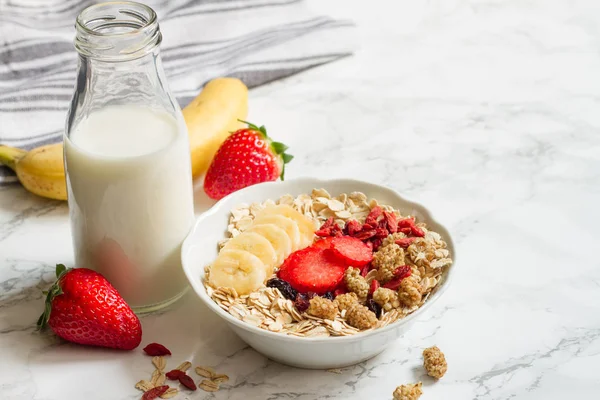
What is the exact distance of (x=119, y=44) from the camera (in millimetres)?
1166

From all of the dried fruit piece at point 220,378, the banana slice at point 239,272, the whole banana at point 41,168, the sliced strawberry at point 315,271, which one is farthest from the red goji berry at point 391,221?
the whole banana at point 41,168

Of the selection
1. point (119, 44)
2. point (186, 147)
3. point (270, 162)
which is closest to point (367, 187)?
point (270, 162)

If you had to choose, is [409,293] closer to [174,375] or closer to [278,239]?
[278,239]

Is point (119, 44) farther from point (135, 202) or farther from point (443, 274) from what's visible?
point (443, 274)

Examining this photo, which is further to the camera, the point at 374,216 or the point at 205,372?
the point at 374,216

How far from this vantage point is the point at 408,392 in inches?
45.4

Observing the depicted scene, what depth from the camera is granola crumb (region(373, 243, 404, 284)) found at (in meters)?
1.23

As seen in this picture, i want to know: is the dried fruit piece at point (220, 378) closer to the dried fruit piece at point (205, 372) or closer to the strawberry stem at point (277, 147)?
the dried fruit piece at point (205, 372)

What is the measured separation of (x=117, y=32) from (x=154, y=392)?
509mm

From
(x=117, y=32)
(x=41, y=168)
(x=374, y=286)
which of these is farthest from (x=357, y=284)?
(x=41, y=168)

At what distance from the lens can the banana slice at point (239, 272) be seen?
1.22m

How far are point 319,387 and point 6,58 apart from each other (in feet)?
3.29

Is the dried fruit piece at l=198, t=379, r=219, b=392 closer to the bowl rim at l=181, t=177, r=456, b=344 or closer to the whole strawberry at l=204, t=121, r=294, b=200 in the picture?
the bowl rim at l=181, t=177, r=456, b=344

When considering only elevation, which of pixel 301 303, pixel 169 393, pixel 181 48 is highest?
pixel 181 48
